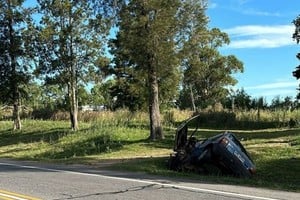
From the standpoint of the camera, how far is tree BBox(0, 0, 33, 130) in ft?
115

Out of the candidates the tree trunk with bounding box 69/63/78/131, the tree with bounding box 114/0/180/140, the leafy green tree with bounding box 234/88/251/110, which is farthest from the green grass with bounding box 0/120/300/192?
the leafy green tree with bounding box 234/88/251/110

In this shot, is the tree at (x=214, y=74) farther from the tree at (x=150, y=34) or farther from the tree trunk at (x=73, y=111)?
the tree at (x=150, y=34)

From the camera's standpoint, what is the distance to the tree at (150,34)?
926 inches

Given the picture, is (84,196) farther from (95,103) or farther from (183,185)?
(95,103)

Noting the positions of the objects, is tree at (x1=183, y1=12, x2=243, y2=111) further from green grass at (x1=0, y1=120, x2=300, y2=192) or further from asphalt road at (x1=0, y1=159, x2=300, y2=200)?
asphalt road at (x1=0, y1=159, x2=300, y2=200)

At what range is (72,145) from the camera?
88.8ft

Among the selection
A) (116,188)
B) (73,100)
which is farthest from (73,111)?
(116,188)

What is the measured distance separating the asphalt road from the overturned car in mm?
1738

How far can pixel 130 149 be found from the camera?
23594 mm

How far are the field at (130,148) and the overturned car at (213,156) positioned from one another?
456 mm

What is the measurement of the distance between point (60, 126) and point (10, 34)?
7.21 m

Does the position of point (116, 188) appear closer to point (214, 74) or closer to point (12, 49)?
point (12, 49)

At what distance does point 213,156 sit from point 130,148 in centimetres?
991

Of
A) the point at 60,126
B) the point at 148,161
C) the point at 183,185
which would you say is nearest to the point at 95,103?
the point at 60,126
